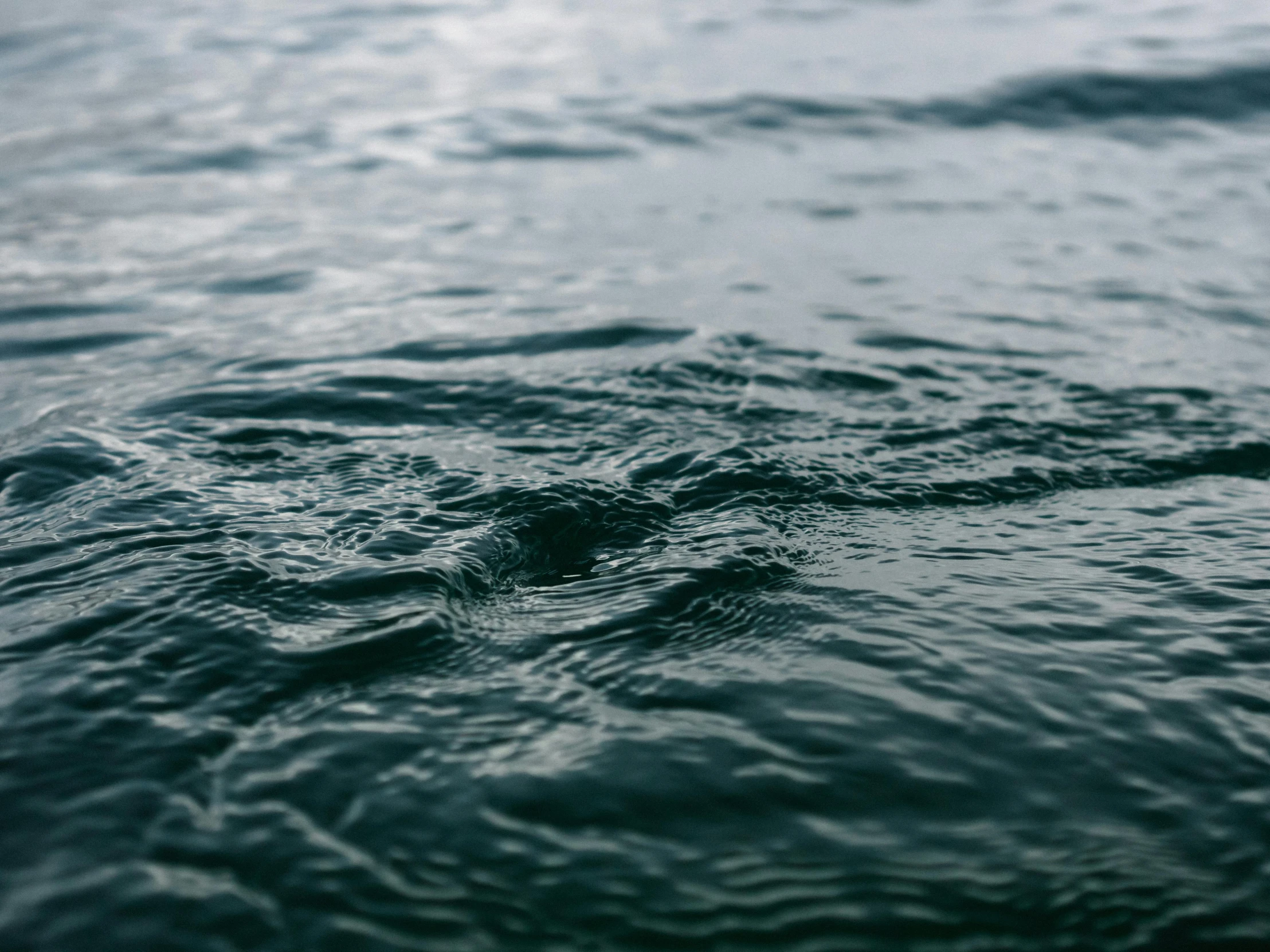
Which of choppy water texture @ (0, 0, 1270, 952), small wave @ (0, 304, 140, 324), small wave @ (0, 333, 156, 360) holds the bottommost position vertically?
choppy water texture @ (0, 0, 1270, 952)

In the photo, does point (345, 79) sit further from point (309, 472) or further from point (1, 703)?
point (1, 703)

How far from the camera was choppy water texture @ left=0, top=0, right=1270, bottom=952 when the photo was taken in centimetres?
220

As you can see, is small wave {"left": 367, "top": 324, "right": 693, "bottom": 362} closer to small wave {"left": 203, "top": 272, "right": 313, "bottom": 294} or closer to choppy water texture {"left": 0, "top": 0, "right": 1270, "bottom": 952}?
choppy water texture {"left": 0, "top": 0, "right": 1270, "bottom": 952}

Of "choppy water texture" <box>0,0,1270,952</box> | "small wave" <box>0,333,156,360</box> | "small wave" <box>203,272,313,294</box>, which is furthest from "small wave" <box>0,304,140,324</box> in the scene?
"small wave" <box>203,272,313,294</box>

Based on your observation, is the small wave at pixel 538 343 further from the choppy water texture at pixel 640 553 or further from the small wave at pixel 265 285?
the small wave at pixel 265 285

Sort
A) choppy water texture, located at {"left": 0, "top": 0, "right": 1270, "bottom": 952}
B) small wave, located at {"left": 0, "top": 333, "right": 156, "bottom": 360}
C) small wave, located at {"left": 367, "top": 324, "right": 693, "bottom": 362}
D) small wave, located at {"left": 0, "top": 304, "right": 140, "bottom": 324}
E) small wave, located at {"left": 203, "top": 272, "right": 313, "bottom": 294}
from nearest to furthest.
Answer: choppy water texture, located at {"left": 0, "top": 0, "right": 1270, "bottom": 952}
small wave, located at {"left": 367, "top": 324, "right": 693, "bottom": 362}
small wave, located at {"left": 0, "top": 333, "right": 156, "bottom": 360}
small wave, located at {"left": 0, "top": 304, "right": 140, "bottom": 324}
small wave, located at {"left": 203, "top": 272, "right": 313, "bottom": 294}

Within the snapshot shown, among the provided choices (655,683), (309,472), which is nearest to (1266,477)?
(655,683)

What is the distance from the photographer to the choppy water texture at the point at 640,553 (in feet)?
Answer: 7.20

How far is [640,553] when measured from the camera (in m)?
3.29

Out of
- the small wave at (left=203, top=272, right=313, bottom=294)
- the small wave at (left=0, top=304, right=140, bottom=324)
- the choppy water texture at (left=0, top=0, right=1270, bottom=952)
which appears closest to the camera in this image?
the choppy water texture at (left=0, top=0, right=1270, bottom=952)

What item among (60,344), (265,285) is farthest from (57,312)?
(265,285)

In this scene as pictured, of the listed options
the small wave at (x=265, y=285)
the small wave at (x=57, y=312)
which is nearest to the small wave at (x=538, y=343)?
the small wave at (x=265, y=285)

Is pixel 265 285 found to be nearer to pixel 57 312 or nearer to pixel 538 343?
pixel 57 312

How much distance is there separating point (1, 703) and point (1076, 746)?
2.44 meters
